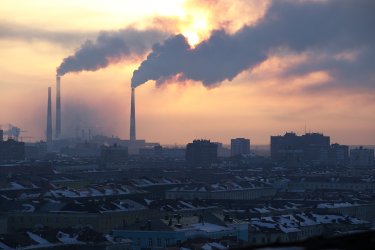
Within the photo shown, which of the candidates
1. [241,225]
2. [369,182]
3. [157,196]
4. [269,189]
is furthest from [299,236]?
[369,182]

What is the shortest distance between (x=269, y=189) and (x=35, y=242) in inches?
3101

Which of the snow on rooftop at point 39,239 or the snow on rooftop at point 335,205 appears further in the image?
the snow on rooftop at point 335,205

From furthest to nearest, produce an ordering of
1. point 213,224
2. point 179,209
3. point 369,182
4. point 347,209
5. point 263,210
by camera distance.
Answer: point 369,182 < point 347,209 < point 263,210 < point 179,209 < point 213,224

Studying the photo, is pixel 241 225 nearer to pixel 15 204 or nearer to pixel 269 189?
pixel 15 204

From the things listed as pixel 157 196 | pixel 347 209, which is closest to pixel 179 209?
pixel 347 209

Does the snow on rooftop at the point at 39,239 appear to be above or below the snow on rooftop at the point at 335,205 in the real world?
below

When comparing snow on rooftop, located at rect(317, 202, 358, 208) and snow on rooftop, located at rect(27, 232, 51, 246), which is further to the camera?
snow on rooftop, located at rect(317, 202, 358, 208)

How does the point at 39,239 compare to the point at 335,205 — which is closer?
the point at 39,239

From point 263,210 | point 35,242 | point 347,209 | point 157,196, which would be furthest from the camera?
point 157,196

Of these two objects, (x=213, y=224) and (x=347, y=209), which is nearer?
(x=213, y=224)

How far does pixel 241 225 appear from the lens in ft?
219

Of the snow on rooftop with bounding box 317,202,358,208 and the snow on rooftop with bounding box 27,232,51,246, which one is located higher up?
the snow on rooftop with bounding box 317,202,358,208

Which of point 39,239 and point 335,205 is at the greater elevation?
point 335,205

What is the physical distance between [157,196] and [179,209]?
33094 millimetres
